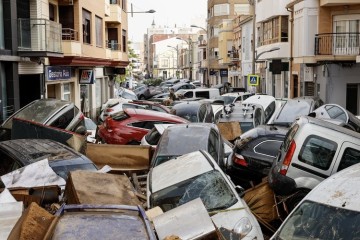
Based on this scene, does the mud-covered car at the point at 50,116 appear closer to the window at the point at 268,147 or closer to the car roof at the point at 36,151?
the car roof at the point at 36,151

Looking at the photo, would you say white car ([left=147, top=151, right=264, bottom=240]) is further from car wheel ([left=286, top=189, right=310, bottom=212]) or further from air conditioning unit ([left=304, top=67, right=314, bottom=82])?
air conditioning unit ([left=304, top=67, right=314, bottom=82])

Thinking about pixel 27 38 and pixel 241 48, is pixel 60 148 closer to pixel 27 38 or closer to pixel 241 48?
pixel 27 38

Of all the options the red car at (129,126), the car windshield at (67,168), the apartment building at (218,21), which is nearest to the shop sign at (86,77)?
the red car at (129,126)

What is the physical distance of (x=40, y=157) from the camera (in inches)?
372

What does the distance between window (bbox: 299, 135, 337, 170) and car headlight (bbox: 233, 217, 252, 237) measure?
2.07m

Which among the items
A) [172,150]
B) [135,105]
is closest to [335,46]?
[135,105]

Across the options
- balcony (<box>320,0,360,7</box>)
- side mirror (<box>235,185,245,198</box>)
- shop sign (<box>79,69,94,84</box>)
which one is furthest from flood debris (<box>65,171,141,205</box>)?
shop sign (<box>79,69,94,84</box>)

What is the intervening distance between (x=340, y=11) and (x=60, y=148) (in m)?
20.8

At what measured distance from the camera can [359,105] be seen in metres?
27.3

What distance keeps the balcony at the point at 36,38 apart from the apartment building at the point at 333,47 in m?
12.7

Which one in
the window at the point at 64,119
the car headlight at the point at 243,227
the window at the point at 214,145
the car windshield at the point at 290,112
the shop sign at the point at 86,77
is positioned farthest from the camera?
the shop sign at the point at 86,77

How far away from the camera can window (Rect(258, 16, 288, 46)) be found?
1336 inches

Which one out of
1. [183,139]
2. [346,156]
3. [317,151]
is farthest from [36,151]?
[346,156]

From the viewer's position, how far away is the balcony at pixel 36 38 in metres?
19.4
